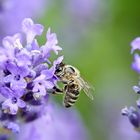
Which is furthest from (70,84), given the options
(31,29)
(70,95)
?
(31,29)

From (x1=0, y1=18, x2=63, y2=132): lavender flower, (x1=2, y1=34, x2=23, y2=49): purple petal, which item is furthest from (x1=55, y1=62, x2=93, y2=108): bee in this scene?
(x1=2, y1=34, x2=23, y2=49): purple petal

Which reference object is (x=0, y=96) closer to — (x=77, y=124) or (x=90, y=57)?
(x=77, y=124)

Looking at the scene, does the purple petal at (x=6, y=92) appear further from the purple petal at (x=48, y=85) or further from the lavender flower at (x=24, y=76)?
the purple petal at (x=48, y=85)

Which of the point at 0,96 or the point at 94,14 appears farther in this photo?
the point at 94,14

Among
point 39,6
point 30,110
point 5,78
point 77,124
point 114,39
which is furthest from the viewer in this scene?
point 114,39

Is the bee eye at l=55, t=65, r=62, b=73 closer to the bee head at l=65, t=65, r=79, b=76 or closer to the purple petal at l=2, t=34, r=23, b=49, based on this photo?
the bee head at l=65, t=65, r=79, b=76

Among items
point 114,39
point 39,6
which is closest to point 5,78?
point 39,6

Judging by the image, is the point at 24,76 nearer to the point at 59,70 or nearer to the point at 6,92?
the point at 6,92
